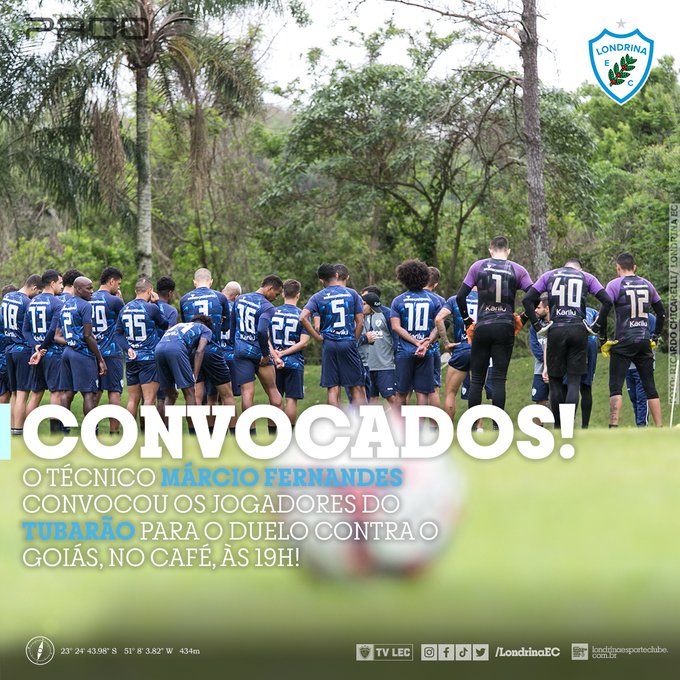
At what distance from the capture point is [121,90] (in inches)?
754

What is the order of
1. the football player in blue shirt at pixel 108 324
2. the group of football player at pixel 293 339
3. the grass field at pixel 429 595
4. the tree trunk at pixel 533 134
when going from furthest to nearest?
the tree trunk at pixel 533 134, the football player in blue shirt at pixel 108 324, the group of football player at pixel 293 339, the grass field at pixel 429 595

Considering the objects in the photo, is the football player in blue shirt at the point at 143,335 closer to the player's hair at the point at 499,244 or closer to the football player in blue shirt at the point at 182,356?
the football player in blue shirt at the point at 182,356

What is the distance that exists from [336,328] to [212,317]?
4.57ft

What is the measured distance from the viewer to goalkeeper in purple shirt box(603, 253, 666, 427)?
1081 cm

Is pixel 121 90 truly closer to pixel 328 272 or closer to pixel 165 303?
pixel 165 303

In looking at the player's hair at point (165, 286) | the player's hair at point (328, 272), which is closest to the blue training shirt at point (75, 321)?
the player's hair at point (165, 286)

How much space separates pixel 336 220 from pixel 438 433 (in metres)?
22.5

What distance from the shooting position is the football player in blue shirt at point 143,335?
11414mm

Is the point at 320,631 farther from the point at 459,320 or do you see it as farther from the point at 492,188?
the point at 492,188

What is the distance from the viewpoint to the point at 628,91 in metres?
9.12

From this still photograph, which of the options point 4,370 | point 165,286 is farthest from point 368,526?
point 4,370

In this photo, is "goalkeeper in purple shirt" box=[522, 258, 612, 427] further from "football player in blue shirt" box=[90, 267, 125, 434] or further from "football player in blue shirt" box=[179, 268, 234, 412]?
"football player in blue shirt" box=[90, 267, 125, 434]

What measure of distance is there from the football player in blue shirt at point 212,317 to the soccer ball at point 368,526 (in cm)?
578

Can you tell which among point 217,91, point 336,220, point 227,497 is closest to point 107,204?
point 217,91
